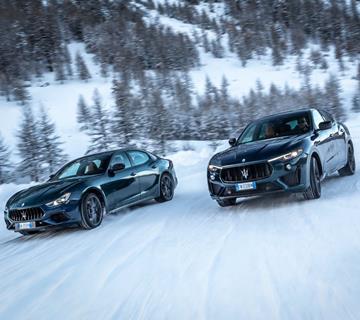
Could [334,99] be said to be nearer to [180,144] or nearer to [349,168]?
[180,144]

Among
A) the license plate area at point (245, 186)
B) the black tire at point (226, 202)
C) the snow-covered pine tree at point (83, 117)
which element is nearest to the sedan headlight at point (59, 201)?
the black tire at point (226, 202)

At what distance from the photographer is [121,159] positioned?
10.1 metres

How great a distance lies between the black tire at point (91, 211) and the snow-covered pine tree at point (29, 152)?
2452cm

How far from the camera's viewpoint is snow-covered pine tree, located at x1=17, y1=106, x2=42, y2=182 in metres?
32.6

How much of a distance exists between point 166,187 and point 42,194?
11.4 ft

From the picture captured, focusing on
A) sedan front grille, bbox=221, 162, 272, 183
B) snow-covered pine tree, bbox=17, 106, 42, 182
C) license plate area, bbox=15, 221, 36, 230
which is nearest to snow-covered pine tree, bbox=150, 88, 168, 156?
snow-covered pine tree, bbox=17, 106, 42, 182

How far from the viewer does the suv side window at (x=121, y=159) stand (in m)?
9.85

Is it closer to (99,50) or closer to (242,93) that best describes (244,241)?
(242,93)

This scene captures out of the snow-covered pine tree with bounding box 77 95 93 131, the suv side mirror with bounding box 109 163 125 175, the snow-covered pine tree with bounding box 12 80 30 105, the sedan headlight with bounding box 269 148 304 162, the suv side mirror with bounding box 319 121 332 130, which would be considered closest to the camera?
the sedan headlight with bounding box 269 148 304 162

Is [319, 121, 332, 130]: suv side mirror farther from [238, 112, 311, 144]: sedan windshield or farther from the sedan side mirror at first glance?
the sedan side mirror

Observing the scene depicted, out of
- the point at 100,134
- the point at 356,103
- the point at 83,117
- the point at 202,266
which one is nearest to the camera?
the point at 202,266

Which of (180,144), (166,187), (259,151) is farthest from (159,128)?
(259,151)

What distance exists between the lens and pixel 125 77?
65.1 m

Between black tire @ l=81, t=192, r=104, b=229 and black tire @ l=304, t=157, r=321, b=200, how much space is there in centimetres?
352
